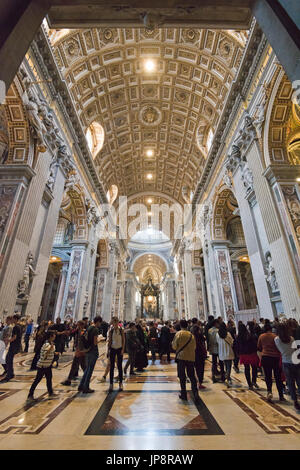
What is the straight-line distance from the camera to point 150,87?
13.9 metres

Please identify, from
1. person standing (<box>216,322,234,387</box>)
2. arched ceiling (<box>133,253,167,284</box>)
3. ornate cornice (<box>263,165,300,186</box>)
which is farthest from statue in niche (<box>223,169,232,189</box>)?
arched ceiling (<box>133,253,167,284</box>)

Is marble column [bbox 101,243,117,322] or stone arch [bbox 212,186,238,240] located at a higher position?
stone arch [bbox 212,186,238,240]

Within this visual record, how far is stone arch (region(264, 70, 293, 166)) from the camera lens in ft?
24.5

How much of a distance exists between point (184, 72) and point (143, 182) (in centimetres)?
1124

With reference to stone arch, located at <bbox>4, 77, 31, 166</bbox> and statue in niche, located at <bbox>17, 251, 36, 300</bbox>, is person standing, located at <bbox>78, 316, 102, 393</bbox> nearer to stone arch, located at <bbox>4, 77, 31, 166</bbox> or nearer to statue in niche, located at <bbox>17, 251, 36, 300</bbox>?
statue in niche, located at <bbox>17, 251, 36, 300</bbox>

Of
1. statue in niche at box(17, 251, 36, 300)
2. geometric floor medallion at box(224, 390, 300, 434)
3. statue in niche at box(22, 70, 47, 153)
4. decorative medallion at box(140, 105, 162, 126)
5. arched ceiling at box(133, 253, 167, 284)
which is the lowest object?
geometric floor medallion at box(224, 390, 300, 434)

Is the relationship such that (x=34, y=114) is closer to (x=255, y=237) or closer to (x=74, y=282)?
(x=74, y=282)

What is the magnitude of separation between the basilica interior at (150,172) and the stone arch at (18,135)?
60 millimetres

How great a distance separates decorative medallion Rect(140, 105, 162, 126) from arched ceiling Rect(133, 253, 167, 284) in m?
24.4

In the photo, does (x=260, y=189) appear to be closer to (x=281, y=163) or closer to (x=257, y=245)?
(x=281, y=163)

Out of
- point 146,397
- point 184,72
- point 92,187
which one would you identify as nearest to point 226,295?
point 146,397

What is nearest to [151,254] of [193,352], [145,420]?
[193,352]

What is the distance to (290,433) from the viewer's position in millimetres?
2287

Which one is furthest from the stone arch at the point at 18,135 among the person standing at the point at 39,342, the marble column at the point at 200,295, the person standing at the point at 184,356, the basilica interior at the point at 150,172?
the marble column at the point at 200,295
